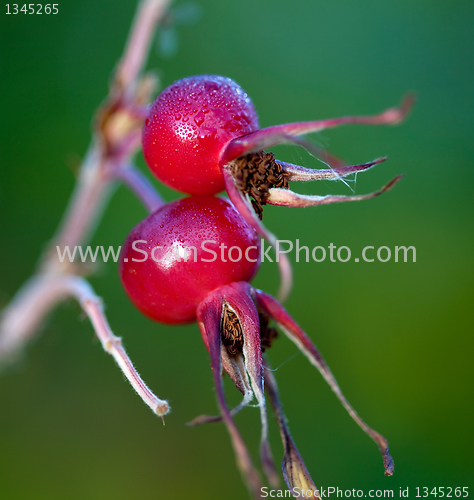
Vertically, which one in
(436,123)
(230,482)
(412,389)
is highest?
(436,123)

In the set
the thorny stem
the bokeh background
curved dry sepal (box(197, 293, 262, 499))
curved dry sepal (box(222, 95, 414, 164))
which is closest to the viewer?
curved dry sepal (box(197, 293, 262, 499))

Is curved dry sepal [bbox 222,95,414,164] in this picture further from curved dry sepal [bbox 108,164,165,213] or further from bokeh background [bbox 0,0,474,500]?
bokeh background [bbox 0,0,474,500]

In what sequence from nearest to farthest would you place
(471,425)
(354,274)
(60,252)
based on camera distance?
(60,252)
(471,425)
(354,274)

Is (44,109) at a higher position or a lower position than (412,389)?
higher

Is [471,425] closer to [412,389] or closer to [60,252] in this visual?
[412,389]

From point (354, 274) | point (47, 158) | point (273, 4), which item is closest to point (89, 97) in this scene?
point (47, 158)

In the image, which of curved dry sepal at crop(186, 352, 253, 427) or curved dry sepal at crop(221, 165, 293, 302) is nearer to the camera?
curved dry sepal at crop(221, 165, 293, 302)

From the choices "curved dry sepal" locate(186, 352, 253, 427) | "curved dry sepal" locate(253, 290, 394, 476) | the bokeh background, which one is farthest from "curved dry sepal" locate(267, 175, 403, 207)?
the bokeh background

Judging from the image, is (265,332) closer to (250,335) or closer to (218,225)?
(250,335)
